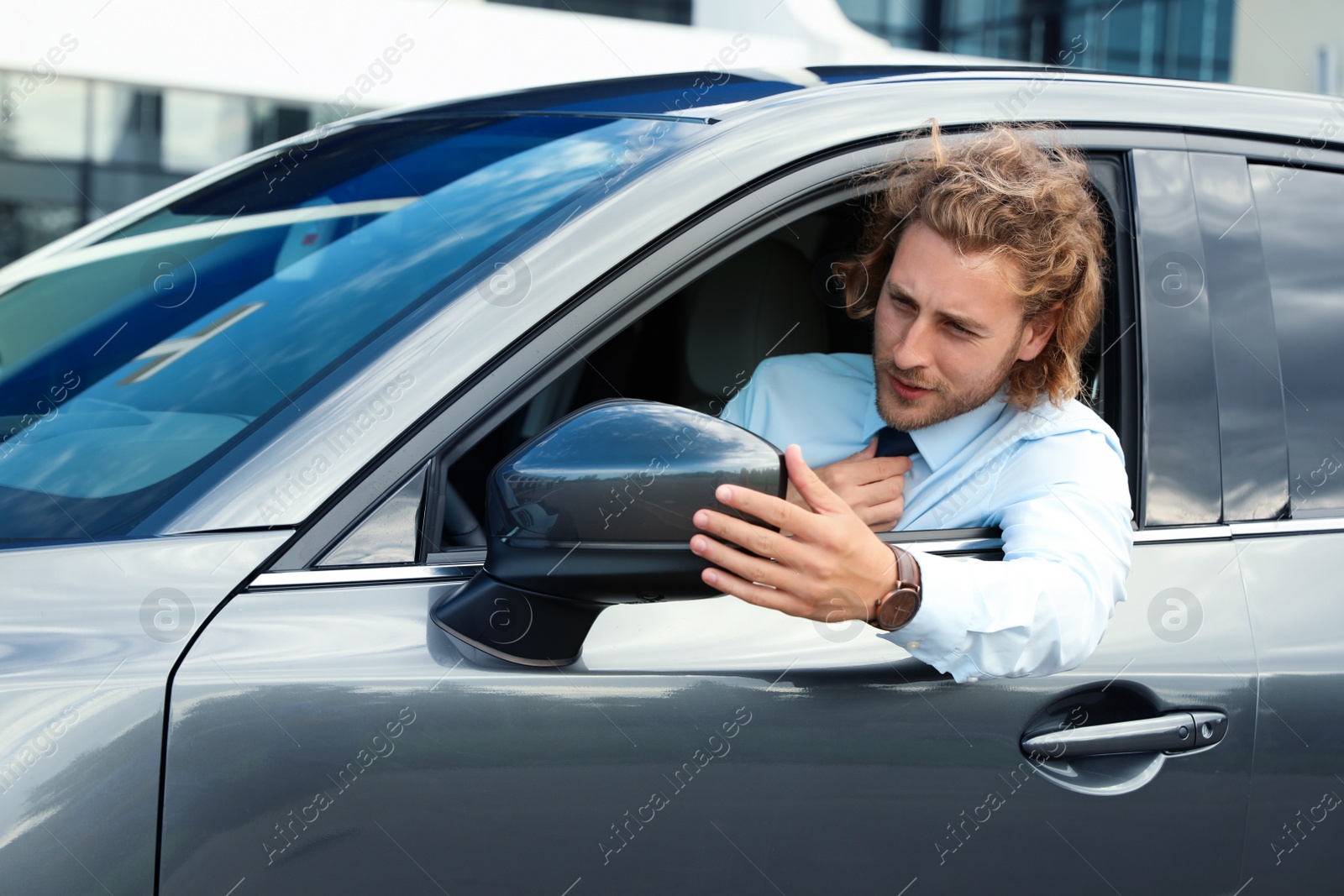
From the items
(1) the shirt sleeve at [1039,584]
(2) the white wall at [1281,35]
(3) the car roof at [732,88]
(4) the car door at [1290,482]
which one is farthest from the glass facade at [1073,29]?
(1) the shirt sleeve at [1039,584]

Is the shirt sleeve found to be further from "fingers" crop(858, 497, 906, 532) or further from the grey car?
"fingers" crop(858, 497, 906, 532)

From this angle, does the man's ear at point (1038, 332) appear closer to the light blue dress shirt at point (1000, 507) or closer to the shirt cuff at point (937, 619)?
the light blue dress shirt at point (1000, 507)

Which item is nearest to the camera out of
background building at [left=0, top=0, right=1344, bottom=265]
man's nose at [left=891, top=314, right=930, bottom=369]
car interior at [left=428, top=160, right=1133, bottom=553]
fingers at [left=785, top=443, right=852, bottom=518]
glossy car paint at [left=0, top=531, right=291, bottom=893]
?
glossy car paint at [left=0, top=531, right=291, bottom=893]

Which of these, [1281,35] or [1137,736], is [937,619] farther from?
[1281,35]

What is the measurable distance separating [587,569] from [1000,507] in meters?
0.67

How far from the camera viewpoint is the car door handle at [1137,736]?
55.5 inches

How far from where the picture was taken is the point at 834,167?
1.52 metres

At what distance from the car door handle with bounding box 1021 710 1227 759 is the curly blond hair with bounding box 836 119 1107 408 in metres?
0.45

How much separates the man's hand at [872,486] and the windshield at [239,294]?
52cm

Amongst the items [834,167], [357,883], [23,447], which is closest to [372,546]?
[357,883]

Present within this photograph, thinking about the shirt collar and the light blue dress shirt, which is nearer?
the light blue dress shirt

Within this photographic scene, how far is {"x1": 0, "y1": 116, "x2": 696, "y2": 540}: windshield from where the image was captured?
133 centimetres

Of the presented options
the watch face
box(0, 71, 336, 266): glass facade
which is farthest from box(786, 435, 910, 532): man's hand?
box(0, 71, 336, 266): glass facade

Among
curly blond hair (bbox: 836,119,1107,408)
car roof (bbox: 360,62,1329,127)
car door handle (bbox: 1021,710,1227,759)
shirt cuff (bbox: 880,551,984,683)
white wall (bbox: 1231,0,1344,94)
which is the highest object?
white wall (bbox: 1231,0,1344,94)
